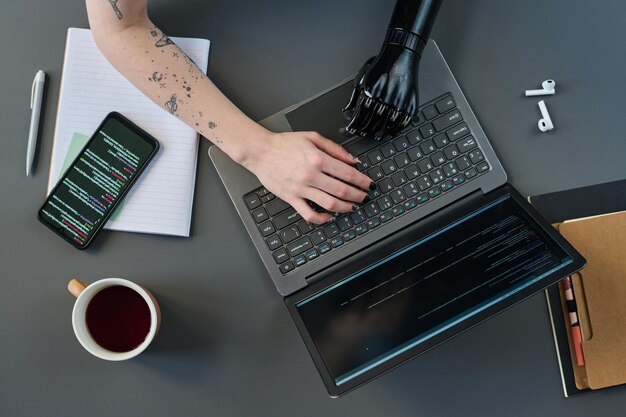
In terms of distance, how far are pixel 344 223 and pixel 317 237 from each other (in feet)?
0.14

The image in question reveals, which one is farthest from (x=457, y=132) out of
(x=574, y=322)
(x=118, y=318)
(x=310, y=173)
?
(x=118, y=318)

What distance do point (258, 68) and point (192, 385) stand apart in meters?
0.49

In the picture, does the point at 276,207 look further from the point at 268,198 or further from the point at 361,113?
the point at 361,113

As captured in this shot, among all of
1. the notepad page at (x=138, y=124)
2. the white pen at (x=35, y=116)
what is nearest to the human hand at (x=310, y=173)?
the notepad page at (x=138, y=124)

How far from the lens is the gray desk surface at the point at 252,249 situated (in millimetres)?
770

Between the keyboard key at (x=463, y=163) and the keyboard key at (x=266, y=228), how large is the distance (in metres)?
0.28

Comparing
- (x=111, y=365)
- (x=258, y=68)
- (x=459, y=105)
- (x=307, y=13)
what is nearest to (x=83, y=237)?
(x=111, y=365)

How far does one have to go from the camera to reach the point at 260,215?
0.75m

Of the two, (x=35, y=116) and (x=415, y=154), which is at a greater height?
(x=35, y=116)

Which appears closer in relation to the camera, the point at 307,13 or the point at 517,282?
the point at 517,282

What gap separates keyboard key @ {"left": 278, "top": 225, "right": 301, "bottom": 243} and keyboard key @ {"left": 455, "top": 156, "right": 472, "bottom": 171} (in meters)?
0.25

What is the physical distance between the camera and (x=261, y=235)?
2.46 feet

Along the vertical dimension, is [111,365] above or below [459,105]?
below

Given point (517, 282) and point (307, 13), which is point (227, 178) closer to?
point (307, 13)
